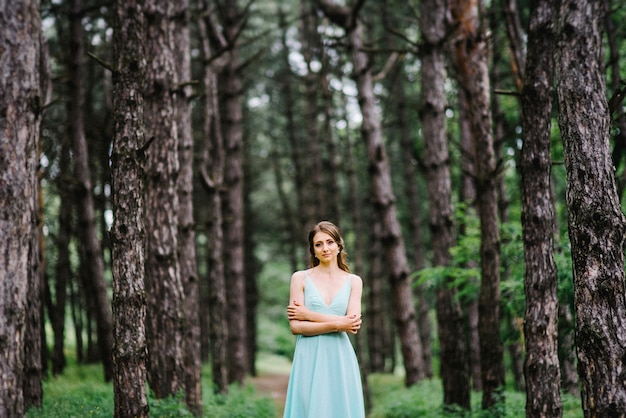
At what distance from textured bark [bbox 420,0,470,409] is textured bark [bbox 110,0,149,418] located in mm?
5913

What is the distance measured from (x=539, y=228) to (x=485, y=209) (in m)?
2.45

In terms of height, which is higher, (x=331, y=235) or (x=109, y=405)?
(x=331, y=235)

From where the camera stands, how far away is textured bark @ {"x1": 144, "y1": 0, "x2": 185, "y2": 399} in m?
8.34

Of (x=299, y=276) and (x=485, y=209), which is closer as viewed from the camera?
(x=299, y=276)

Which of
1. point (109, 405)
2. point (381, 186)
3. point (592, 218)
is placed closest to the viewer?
point (592, 218)

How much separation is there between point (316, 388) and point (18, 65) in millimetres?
3996

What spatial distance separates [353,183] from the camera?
19.7 metres

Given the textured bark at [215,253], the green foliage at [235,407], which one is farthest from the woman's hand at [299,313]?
the textured bark at [215,253]

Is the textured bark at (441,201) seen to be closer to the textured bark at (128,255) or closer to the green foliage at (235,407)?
the green foliage at (235,407)

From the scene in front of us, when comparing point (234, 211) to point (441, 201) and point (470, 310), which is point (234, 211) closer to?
point (470, 310)

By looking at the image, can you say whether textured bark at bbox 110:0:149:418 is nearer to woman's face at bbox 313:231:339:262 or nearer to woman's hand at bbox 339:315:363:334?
woman's face at bbox 313:231:339:262

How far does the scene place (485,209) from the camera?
894 cm

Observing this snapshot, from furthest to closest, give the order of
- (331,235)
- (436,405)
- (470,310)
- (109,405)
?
(470,310) → (436,405) → (109,405) → (331,235)

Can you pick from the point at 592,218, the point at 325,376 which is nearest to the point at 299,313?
the point at 325,376
